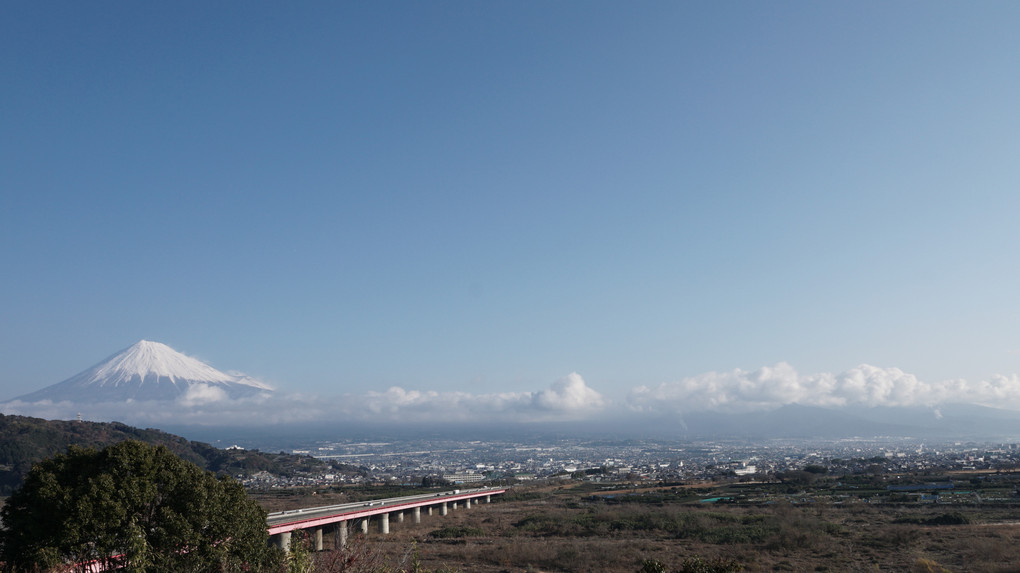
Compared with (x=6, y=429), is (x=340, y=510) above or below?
below

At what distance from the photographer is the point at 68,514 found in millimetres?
16250

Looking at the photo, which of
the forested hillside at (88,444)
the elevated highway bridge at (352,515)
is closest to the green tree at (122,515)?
the elevated highway bridge at (352,515)

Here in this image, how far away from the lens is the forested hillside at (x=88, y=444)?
274ft

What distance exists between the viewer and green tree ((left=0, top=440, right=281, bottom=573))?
1605 cm

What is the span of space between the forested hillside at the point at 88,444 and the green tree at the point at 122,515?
192 ft

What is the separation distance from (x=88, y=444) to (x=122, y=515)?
214ft

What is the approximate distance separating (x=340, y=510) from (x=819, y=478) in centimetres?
6159

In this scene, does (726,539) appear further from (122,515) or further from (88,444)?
(88,444)

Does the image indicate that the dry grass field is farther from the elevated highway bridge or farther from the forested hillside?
the forested hillside

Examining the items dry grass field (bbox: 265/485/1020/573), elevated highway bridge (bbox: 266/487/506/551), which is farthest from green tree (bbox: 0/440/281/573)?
dry grass field (bbox: 265/485/1020/573)

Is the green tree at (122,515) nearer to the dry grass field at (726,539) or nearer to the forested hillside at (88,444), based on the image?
the dry grass field at (726,539)

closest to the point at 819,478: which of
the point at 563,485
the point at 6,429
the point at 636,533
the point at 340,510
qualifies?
the point at 563,485

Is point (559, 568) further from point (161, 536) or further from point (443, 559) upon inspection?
point (161, 536)

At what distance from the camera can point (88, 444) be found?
2763 inches
